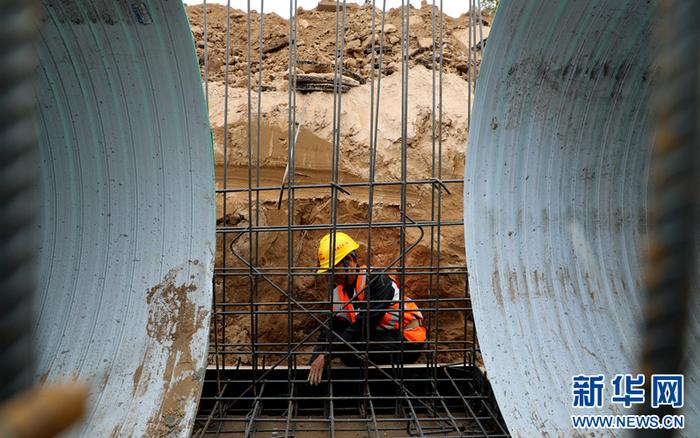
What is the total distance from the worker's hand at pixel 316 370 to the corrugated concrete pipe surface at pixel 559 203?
68.9 inches

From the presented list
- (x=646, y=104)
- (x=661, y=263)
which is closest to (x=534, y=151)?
(x=646, y=104)

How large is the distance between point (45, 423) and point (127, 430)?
3246 mm

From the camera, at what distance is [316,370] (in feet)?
15.7

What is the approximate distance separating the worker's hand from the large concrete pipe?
149 cm

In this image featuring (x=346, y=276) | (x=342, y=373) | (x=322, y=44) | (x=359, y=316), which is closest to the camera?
(x=359, y=316)

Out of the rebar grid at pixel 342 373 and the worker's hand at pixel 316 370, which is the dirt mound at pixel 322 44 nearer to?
the rebar grid at pixel 342 373

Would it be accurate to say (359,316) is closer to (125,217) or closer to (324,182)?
(324,182)

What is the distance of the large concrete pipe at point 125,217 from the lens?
3.40 m

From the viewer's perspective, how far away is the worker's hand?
4.75 m

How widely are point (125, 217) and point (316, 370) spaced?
2.12 m

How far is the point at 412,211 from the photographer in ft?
21.1

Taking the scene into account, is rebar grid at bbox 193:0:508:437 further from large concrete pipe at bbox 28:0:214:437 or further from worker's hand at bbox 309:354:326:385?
large concrete pipe at bbox 28:0:214:437

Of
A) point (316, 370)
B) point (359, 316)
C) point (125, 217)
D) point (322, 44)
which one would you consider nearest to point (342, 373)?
point (316, 370)

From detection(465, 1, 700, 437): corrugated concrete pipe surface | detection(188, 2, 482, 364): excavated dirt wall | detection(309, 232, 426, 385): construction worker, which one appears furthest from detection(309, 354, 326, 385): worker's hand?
detection(465, 1, 700, 437): corrugated concrete pipe surface
